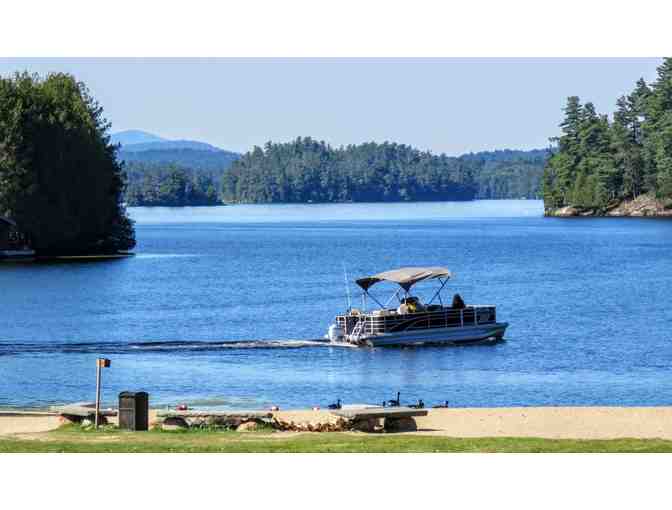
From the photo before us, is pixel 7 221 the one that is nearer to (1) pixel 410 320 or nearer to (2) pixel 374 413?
(1) pixel 410 320

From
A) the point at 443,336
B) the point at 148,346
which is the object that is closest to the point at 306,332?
the point at 443,336

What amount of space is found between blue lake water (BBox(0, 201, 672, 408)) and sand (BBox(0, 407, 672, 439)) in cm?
788

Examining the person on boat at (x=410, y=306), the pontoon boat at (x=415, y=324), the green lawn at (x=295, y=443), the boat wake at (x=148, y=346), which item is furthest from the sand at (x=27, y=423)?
the person on boat at (x=410, y=306)

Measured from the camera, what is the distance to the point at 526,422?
33.2 meters

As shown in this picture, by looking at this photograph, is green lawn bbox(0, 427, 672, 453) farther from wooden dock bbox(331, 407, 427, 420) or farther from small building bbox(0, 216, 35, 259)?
small building bbox(0, 216, 35, 259)

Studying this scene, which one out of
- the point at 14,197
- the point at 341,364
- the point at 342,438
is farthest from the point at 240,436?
the point at 14,197

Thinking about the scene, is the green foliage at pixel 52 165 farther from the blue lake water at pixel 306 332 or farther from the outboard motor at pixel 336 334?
the outboard motor at pixel 336 334

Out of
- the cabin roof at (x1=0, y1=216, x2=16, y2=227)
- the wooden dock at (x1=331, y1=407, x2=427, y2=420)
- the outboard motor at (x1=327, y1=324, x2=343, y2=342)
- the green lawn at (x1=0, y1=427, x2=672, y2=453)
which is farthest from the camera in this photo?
the cabin roof at (x1=0, y1=216, x2=16, y2=227)

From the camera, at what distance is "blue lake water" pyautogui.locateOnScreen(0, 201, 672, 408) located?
154 ft

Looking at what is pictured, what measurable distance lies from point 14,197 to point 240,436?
88832 millimetres

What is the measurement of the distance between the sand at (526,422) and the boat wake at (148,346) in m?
21.9

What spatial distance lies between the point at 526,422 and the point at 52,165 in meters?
90.7

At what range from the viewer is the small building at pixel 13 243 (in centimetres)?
11789

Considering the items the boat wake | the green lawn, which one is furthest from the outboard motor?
the green lawn
